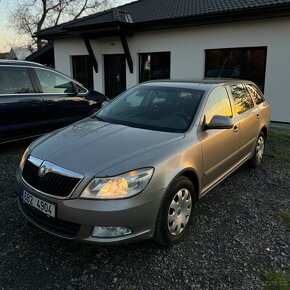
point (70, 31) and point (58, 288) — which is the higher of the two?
point (70, 31)

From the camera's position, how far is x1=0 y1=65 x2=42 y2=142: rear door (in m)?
5.96

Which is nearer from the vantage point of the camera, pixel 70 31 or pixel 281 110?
pixel 281 110

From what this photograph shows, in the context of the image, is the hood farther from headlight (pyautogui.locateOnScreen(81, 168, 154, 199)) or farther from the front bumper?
the front bumper

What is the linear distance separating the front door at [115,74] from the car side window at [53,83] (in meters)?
6.85

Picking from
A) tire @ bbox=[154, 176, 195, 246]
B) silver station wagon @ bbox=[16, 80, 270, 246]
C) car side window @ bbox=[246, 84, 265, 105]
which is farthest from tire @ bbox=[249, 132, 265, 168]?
tire @ bbox=[154, 176, 195, 246]

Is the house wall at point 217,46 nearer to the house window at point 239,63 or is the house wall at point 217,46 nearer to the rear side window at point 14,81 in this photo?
the house window at point 239,63

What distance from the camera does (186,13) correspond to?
11.1 metres

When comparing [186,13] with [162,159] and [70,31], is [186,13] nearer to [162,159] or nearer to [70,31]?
[70,31]

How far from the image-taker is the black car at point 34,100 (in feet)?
19.7

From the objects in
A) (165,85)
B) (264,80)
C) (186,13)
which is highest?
(186,13)

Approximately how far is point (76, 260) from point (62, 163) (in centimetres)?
89

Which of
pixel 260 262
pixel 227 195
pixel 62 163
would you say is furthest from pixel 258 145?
pixel 62 163

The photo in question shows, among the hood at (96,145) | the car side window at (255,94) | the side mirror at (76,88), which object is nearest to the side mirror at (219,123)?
the hood at (96,145)

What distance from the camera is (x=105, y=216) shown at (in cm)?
262
